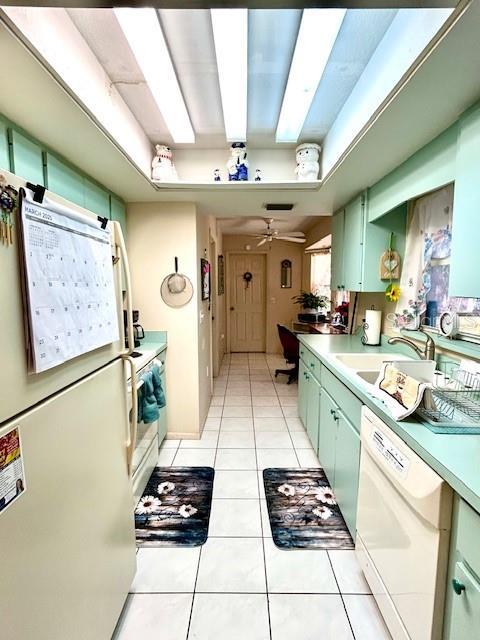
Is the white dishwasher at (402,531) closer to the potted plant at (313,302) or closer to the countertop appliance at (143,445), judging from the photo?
the countertop appliance at (143,445)

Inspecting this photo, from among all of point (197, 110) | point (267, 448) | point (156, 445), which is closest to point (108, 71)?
point (197, 110)

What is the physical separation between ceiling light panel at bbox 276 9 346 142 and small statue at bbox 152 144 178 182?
32.8 inches

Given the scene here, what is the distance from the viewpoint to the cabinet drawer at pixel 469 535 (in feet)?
2.53

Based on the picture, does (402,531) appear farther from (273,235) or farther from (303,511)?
(273,235)

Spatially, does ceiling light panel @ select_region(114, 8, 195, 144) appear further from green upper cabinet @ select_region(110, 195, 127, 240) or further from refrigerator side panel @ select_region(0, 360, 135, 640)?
refrigerator side panel @ select_region(0, 360, 135, 640)

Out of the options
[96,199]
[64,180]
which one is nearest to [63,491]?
[64,180]

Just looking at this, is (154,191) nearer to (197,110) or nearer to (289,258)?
(197,110)

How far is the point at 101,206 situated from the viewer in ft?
6.98

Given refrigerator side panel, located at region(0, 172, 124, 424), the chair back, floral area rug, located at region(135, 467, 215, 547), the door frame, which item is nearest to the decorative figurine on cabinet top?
refrigerator side panel, located at region(0, 172, 124, 424)

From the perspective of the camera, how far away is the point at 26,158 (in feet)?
4.51

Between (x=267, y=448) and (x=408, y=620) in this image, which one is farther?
(x=267, y=448)

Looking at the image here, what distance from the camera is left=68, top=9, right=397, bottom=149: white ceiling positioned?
4.02ft

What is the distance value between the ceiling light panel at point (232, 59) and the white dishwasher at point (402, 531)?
1686 mm

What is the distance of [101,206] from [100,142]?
0.66m
